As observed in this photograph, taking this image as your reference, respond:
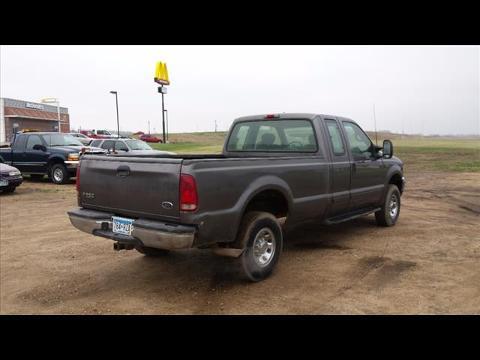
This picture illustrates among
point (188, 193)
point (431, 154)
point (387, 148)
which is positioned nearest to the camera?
point (188, 193)

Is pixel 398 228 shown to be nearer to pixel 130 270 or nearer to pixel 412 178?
pixel 130 270

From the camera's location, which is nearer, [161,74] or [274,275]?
[274,275]

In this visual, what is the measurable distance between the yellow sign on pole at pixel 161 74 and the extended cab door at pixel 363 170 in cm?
3408

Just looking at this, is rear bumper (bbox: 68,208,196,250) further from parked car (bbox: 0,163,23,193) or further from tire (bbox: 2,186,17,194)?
tire (bbox: 2,186,17,194)

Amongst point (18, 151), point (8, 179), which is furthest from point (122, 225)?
point (18, 151)

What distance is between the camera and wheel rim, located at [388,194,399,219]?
7.90 m

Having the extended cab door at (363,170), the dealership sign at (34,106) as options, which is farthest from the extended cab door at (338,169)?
the dealership sign at (34,106)

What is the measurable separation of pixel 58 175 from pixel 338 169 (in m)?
11.3

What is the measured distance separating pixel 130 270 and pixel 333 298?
8.16 feet

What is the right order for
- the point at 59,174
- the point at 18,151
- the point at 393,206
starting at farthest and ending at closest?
the point at 18,151 < the point at 59,174 < the point at 393,206

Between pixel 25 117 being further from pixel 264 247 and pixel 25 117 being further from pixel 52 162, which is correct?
pixel 264 247

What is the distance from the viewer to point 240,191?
15.2 feet

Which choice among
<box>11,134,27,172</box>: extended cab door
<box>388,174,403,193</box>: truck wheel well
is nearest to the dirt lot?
<box>388,174,403,193</box>: truck wheel well

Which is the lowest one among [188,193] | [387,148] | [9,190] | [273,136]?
[9,190]
